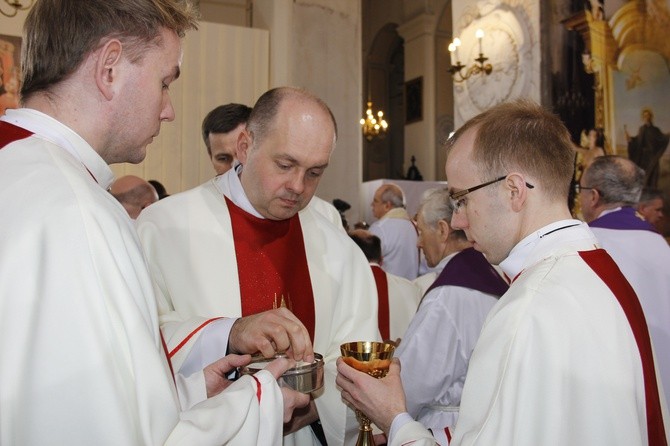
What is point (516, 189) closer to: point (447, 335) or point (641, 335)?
point (641, 335)

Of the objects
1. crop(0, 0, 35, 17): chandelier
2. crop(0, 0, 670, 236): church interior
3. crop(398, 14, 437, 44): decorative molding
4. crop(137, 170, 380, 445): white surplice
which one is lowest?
crop(137, 170, 380, 445): white surplice

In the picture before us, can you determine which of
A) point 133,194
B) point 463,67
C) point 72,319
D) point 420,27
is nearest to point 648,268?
point 133,194

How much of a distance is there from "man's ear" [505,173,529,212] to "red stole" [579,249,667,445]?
207mm

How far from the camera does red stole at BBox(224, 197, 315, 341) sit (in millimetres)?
2615

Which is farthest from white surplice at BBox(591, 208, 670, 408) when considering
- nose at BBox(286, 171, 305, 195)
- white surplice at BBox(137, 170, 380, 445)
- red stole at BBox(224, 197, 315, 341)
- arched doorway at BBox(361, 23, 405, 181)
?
Answer: arched doorway at BBox(361, 23, 405, 181)

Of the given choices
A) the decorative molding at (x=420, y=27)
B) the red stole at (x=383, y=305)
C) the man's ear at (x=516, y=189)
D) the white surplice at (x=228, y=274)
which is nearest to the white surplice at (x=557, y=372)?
the man's ear at (x=516, y=189)

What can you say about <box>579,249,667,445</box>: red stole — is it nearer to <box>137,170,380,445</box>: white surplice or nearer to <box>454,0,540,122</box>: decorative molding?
<box>137,170,380,445</box>: white surplice

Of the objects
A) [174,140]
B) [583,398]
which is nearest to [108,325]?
[583,398]

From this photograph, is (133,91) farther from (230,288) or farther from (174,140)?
(174,140)

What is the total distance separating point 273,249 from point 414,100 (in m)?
13.7

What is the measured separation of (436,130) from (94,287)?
48.0 ft

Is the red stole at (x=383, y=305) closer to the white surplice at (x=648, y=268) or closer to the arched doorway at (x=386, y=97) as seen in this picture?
the white surplice at (x=648, y=268)

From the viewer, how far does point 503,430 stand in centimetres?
147

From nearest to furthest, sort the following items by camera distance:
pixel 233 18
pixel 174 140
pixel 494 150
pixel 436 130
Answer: pixel 494 150
pixel 174 140
pixel 233 18
pixel 436 130
